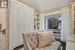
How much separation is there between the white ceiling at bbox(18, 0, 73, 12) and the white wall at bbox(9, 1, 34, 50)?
519 mm

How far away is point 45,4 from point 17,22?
1877 mm

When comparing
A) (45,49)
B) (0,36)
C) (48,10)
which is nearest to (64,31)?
(48,10)

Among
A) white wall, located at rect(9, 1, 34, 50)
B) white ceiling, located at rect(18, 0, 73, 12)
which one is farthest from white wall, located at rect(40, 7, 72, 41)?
white wall, located at rect(9, 1, 34, 50)

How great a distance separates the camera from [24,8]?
181 inches

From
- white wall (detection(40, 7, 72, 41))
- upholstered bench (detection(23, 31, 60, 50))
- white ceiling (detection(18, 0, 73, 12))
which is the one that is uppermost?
white ceiling (detection(18, 0, 73, 12))

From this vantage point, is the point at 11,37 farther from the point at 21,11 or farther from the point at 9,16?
the point at 21,11

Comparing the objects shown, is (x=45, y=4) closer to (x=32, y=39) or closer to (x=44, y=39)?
(x=44, y=39)

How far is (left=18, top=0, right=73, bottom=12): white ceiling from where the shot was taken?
464cm

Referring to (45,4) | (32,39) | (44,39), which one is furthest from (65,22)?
(32,39)

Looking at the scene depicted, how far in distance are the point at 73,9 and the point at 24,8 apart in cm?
198

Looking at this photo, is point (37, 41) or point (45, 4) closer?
point (37, 41)

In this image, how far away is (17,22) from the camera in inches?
160

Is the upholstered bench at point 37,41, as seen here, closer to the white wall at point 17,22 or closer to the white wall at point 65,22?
the white wall at point 17,22

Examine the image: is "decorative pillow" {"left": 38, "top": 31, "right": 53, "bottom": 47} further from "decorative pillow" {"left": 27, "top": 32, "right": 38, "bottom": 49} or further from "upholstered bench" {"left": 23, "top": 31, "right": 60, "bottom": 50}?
"decorative pillow" {"left": 27, "top": 32, "right": 38, "bottom": 49}
